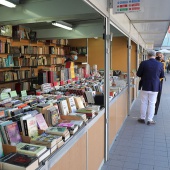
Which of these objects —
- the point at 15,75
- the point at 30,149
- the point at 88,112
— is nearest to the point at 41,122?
the point at 30,149

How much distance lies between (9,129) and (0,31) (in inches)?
191

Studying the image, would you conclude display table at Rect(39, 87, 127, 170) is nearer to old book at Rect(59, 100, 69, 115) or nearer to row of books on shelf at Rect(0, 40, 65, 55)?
old book at Rect(59, 100, 69, 115)

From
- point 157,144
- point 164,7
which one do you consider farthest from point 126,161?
point 164,7

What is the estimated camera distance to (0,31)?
5.76 metres

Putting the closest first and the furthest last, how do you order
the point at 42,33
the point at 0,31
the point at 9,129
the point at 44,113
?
1. the point at 9,129
2. the point at 44,113
3. the point at 0,31
4. the point at 42,33

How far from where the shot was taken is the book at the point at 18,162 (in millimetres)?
1269

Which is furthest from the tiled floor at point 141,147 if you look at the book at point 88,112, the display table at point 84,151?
the book at point 88,112

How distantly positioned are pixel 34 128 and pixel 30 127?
0.06m

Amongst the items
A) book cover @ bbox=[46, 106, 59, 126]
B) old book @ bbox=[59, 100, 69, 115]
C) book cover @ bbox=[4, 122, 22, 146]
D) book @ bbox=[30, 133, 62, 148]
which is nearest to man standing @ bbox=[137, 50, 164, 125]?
old book @ bbox=[59, 100, 69, 115]

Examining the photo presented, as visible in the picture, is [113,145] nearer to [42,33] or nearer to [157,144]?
[157,144]

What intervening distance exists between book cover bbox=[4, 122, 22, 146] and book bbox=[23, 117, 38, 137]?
0.24 feet

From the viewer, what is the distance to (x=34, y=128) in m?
1.82

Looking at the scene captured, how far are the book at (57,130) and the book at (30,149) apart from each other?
0.29 meters

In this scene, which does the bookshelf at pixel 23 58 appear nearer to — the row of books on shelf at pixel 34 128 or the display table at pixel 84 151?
the row of books on shelf at pixel 34 128
